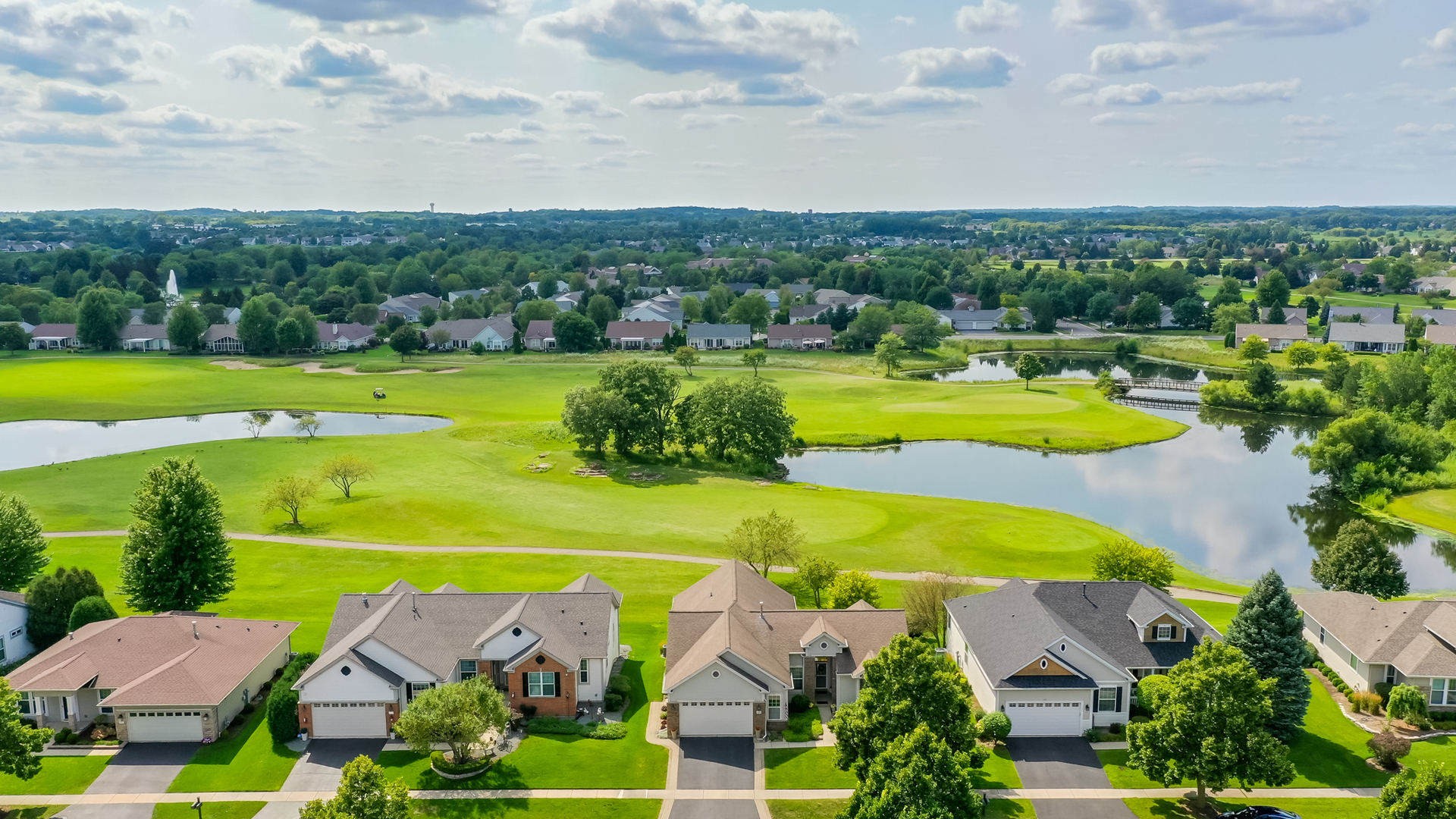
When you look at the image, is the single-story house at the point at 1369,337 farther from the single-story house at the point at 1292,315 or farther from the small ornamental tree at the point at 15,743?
the small ornamental tree at the point at 15,743

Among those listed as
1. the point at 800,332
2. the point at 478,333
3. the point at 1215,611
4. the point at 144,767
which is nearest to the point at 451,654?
the point at 144,767

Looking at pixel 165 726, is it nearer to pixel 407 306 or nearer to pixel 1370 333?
pixel 407 306

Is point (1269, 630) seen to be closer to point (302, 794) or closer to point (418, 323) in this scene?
point (302, 794)

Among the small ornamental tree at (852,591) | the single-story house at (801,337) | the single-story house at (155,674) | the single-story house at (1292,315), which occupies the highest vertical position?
the single-story house at (1292,315)

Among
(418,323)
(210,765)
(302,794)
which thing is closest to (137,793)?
(210,765)

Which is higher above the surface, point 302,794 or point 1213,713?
point 1213,713

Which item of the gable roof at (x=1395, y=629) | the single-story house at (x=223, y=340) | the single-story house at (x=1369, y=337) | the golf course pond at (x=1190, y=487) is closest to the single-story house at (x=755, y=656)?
the gable roof at (x=1395, y=629)
